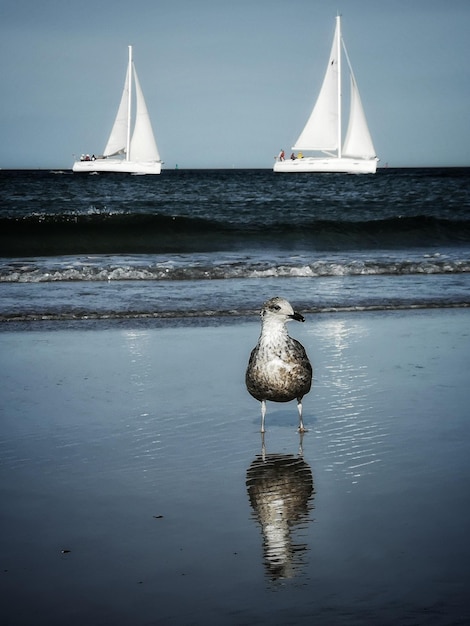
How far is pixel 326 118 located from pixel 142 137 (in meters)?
12.9

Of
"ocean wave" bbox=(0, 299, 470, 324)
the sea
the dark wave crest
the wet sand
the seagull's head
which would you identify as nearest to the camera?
the wet sand

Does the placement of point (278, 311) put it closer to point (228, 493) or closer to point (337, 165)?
point (228, 493)

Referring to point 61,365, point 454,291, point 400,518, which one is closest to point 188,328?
point 61,365

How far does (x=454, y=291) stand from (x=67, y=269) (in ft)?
18.5

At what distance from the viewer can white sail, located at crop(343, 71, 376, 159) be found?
205 ft

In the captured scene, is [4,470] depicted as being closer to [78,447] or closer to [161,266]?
[78,447]

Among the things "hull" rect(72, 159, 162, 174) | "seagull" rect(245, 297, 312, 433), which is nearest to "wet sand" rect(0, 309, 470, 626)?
"seagull" rect(245, 297, 312, 433)

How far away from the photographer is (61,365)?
310 inches

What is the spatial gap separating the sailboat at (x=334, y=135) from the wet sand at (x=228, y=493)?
2135 inches

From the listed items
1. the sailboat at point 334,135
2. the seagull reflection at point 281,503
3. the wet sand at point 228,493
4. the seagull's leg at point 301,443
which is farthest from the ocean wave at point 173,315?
the sailboat at point 334,135

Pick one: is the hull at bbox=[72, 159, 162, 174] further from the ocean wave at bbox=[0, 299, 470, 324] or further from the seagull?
the seagull

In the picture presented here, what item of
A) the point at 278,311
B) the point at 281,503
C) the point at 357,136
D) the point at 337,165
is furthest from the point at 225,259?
the point at 337,165

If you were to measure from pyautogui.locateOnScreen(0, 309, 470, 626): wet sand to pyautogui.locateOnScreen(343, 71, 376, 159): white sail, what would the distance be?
5611 centimetres

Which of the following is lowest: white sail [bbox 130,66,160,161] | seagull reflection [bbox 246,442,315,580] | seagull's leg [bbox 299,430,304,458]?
seagull's leg [bbox 299,430,304,458]
